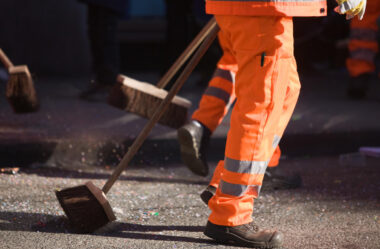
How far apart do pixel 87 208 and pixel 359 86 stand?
12.0 feet

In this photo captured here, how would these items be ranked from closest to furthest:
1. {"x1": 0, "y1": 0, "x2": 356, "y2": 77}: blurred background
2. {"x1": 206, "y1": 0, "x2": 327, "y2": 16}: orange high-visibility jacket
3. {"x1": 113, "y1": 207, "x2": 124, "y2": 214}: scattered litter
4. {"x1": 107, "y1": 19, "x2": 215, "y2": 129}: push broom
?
{"x1": 206, "y1": 0, "x2": 327, "y2": 16}: orange high-visibility jacket, {"x1": 113, "y1": 207, "x2": 124, "y2": 214}: scattered litter, {"x1": 107, "y1": 19, "x2": 215, "y2": 129}: push broom, {"x1": 0, "y1": 0, "x2": 356, "y2": 77}: blurred background

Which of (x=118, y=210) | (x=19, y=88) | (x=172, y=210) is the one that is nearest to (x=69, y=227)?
(x=118, y=210)

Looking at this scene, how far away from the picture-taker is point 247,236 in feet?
8.21

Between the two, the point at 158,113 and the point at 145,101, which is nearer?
the point at 158,113

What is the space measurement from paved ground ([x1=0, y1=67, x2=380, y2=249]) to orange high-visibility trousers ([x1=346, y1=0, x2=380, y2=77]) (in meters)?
0.31

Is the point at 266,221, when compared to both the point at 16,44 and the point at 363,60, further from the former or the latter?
the point at 16,44

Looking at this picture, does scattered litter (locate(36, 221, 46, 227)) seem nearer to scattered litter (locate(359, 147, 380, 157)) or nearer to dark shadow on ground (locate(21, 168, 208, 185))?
dark shadow on ground (locate(21, 168, 208, 185))

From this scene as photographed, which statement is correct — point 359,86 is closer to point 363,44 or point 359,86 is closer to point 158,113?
point 363,44

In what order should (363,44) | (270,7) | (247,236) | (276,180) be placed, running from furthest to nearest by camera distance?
(363,44), (276,180), (247,236), (270,7)

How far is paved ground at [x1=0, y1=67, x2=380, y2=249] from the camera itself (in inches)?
→ 105

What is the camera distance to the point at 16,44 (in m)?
6.76

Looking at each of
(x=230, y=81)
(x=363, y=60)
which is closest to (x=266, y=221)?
(x=230, y=81)

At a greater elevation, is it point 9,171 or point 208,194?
point 208,194

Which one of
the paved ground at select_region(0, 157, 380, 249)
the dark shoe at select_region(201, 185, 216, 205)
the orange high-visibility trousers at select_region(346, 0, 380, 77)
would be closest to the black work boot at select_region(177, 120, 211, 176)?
the paved ground at select_region(0, 157, 380, 249)
